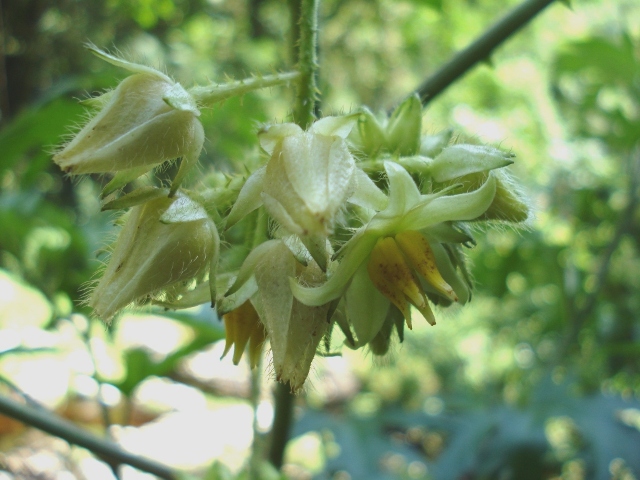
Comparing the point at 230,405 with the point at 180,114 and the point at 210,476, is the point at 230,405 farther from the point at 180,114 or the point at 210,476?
the point at 180,114

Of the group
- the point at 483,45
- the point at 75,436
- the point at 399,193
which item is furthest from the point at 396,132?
the point at 75,436

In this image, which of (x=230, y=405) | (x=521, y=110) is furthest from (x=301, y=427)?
(x=521, y=110)

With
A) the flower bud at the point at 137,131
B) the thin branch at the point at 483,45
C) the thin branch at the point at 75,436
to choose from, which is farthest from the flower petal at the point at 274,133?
the thin branch at the point at 75,436

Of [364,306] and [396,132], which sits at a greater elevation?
[396,132]

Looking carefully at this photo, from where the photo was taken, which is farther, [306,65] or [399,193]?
[306,65]

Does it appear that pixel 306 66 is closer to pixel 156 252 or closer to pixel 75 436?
pixel 156 252

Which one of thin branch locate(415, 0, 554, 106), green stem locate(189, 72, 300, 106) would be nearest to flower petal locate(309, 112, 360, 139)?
green stem locate(189, 72, 300, 106)

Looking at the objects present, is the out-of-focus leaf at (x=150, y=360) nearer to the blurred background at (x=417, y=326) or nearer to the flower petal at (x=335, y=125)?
the blurred background at (x=417, y=326)
